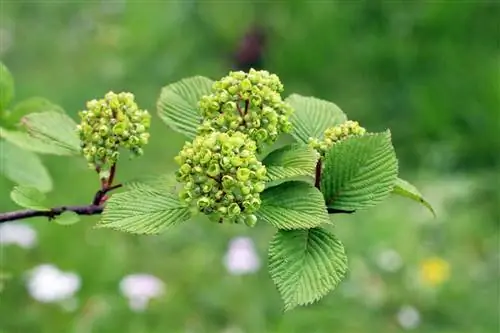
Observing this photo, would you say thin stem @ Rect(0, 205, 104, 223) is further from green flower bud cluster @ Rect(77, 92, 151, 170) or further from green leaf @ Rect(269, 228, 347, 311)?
green leaf @ Rect(269, 228, 347, 311)

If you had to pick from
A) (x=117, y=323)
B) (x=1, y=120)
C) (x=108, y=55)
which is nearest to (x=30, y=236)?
(x=117, y=323)

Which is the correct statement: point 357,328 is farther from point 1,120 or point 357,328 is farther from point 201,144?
point 201,144

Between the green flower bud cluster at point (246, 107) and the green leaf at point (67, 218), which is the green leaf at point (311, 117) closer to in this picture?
the green flower bud cluster at point (246, 107)

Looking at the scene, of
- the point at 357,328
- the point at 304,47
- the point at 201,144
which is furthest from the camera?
the point at 304,47

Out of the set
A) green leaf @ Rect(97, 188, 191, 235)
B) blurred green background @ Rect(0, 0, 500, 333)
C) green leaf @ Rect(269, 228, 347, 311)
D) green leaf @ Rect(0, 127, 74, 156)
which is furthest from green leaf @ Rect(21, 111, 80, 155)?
blurred green background @ Rect(0, 0, 500, 333)

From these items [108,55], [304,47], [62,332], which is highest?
[304,47]

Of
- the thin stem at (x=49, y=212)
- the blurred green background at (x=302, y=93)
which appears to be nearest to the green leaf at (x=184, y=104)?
the thin stem at (x=49, y=212)

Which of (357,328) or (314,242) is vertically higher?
(314,242)
